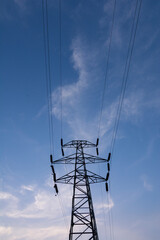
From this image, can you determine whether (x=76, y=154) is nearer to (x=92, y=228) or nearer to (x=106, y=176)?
(x=106, y=176)

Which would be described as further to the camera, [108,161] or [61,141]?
[61,141]

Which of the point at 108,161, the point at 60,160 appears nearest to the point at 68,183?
the point at 60,160

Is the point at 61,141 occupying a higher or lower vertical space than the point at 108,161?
higher

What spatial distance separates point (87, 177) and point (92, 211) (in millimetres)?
2885

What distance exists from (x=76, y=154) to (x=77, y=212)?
5960 mm

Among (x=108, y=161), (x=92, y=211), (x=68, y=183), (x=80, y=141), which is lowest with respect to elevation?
(x=92, y=211)

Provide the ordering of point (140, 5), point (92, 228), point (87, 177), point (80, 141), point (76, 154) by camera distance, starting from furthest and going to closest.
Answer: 1. point (80, 141)
2. point (76, 154)
3. point (87, 177)
4. point (92, 228)
5. point (140, 5)

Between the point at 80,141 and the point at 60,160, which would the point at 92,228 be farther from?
the point at 80,141

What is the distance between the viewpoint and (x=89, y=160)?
17219 mm

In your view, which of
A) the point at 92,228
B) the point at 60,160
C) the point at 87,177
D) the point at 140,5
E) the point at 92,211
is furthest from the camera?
the point at 60,160

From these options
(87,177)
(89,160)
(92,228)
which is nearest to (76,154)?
(89,160)

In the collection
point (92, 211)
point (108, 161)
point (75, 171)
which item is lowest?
point (92, 211)

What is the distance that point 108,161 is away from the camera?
56.6 ft

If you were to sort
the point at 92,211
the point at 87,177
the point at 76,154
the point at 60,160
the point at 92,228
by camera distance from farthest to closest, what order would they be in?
the point at 76,154, the point at 60,160, the point at 87,177, the point at 92,211, the point at 92,228
